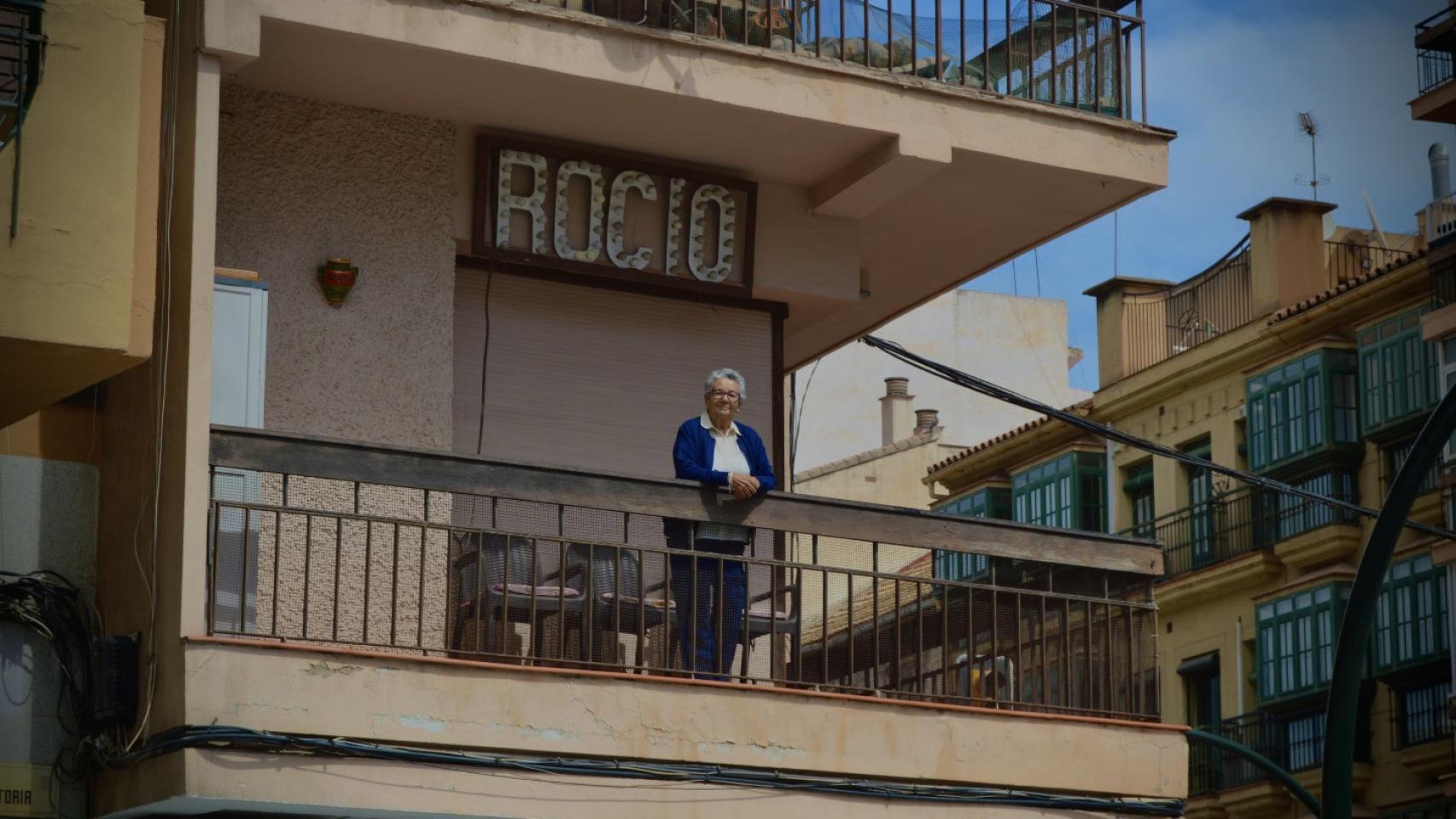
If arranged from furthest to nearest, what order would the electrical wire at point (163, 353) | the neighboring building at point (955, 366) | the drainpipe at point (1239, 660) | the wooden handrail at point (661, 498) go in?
the neighboring building at point (955, 366) < the drainpipe at point (1239, 660) < the wooden handrail at point (661, 498) < the electrical wire at point (163, 353)

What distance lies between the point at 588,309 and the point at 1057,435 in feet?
101

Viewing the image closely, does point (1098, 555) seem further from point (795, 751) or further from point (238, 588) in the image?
point (238, 588)

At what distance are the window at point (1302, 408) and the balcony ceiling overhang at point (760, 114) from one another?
23.3m

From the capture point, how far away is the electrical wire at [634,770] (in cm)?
1127

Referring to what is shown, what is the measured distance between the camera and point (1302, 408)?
39.0 m

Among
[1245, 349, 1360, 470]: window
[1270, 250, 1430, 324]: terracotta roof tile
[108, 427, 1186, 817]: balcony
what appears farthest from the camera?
[1245, 349, 1360, 470]: window

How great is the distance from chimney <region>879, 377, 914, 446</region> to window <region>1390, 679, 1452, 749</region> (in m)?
17.0

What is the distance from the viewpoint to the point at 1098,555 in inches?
543

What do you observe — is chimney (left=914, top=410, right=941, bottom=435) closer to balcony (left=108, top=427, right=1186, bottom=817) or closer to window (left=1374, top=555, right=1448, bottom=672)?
window (left=1374, top=555, right=1448, bottom=672)

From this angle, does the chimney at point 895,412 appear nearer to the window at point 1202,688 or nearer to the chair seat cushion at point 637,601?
the window at point 1202,688

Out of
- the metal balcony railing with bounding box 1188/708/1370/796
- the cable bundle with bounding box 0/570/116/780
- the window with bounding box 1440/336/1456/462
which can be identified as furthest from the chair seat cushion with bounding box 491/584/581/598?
the window with bounding box 1440/336/1456/462

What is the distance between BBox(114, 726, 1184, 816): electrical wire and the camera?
444 inches

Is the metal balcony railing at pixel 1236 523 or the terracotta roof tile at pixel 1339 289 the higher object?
the terracotta roof tile at pixel 1339 289

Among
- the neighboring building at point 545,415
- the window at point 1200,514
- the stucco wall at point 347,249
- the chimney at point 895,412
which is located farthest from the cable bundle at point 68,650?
the chimney at point 895,412
